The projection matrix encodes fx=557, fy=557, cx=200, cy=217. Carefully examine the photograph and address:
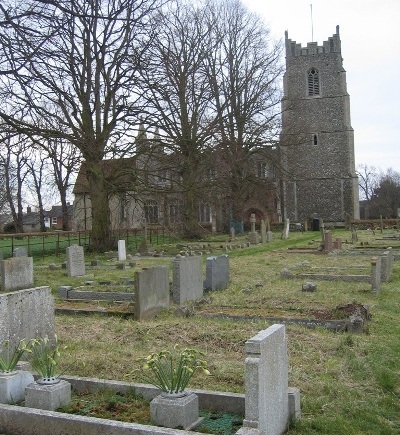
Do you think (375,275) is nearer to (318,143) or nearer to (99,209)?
(99,209)

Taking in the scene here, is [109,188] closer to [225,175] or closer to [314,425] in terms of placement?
[225,175]

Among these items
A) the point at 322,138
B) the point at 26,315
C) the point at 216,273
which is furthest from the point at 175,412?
the point at 322,138

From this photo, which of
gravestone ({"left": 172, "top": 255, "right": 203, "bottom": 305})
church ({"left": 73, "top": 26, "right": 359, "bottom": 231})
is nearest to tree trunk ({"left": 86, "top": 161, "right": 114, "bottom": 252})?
gravestone ({"left": 172, "top": 255, "right": 203, "bottom": 305})

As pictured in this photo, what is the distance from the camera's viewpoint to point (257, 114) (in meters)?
38.7

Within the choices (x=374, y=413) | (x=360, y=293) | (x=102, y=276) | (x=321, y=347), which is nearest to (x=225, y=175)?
(x=102, y=276)

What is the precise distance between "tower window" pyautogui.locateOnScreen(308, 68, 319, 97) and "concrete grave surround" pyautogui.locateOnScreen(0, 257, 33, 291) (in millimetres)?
44760

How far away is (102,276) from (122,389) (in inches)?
426

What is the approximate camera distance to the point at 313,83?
54.1 metres

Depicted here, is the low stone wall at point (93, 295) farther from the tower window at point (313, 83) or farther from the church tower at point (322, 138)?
the tower window at point (313, 83)

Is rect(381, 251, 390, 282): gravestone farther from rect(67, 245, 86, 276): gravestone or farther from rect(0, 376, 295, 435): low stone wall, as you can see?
rect(0, 376, 295, 435): low stone wall

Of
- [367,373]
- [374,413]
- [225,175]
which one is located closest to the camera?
[374,413]

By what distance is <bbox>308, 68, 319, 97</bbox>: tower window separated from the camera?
54.0m

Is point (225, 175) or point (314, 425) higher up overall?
point (225, 175)

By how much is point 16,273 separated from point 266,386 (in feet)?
35.0
